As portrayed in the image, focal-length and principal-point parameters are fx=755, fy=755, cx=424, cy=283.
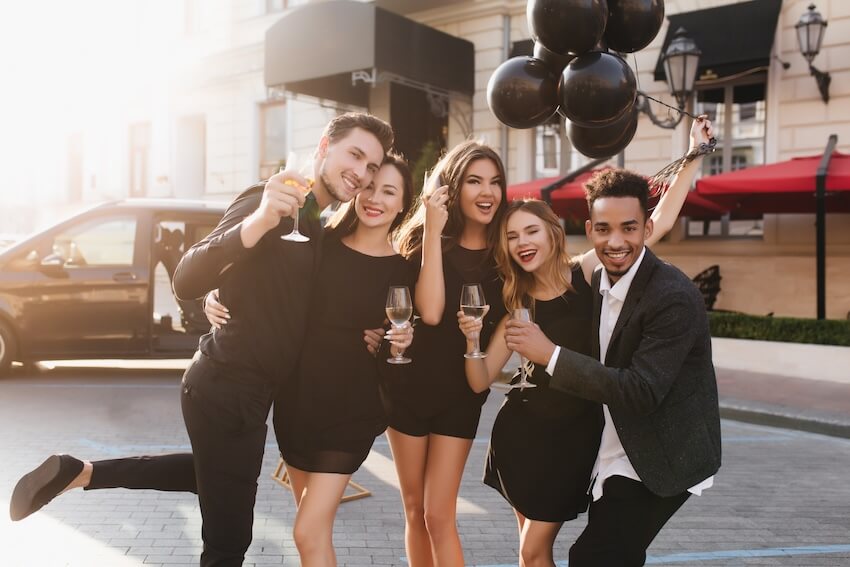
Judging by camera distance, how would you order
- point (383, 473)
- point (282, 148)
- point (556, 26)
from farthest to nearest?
1. point (282, 148)
2. point (383, 473)
3. point (556, 26)

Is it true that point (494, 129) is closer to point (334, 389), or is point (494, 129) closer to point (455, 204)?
point (455, 204)

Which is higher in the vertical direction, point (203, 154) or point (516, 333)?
Answer: point (203, 154)

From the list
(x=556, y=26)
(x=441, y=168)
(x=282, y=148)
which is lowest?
(x=441, y=168)

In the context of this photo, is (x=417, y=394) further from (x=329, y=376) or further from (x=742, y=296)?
(x=742, y=296)

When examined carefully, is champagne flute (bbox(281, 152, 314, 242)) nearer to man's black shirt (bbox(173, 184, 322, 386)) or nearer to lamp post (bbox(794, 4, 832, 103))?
man's black shirt (bbox(173, 184, 322, 386))

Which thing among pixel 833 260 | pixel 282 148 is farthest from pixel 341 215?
pixel 282 148

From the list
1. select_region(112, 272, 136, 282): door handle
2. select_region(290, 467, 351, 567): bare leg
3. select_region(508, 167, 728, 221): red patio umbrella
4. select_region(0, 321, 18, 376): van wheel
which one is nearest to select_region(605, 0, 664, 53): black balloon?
select_region(290, 467, 351, 567): bare leg

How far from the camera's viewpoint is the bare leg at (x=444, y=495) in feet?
9.71

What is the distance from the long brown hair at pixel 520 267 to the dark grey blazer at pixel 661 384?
1.48 ft

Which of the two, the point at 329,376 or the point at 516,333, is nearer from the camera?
the point at 516,333

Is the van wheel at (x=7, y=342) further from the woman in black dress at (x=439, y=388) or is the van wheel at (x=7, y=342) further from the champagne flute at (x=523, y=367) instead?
the champagne flute at (x=523, y=367)

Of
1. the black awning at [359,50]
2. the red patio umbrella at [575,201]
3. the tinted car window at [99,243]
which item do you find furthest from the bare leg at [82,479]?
the black awning at [359,50]

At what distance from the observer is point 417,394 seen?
3.01 meters

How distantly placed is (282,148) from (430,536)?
17.5m
